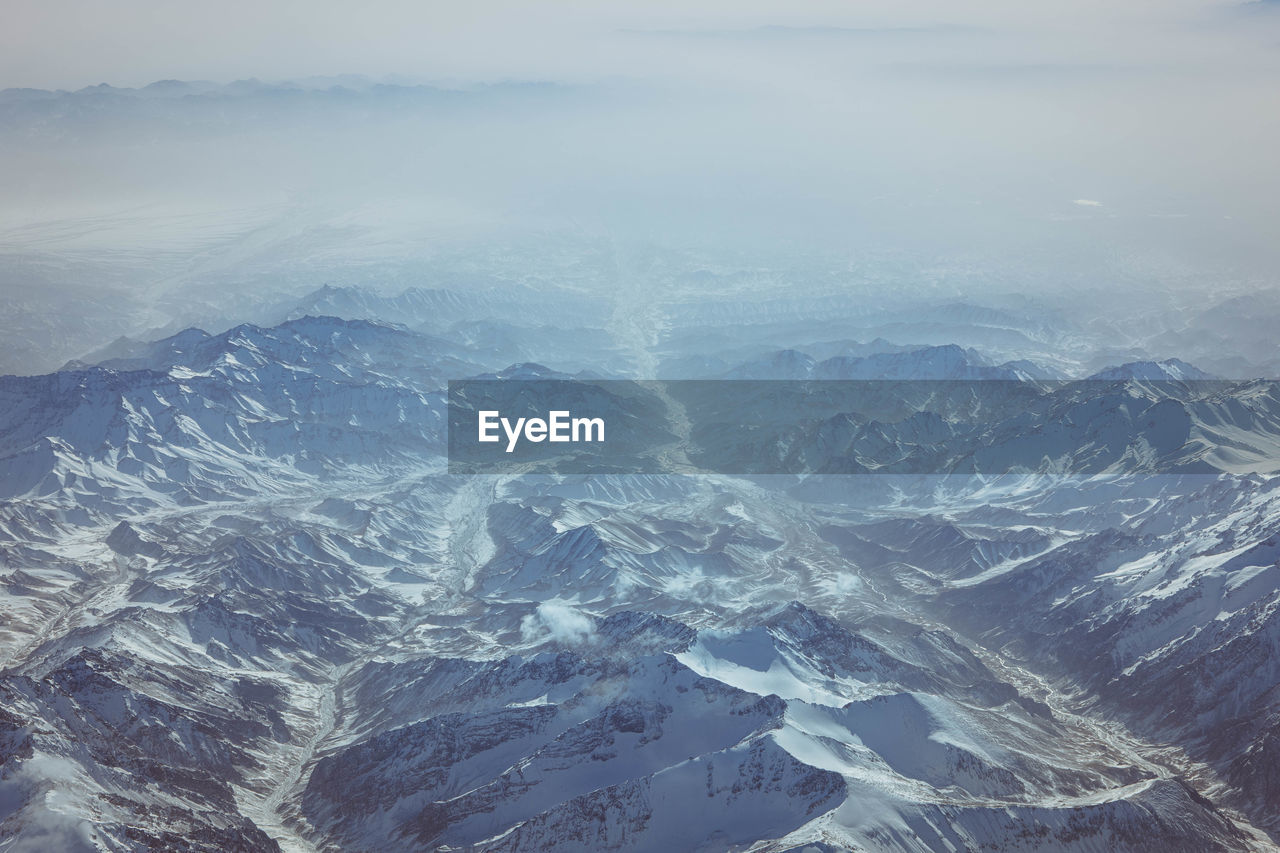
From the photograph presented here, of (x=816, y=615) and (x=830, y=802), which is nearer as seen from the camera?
(x=830, y=802)

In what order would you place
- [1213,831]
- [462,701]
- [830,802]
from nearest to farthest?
[830,802], [1213,831], [462,701]

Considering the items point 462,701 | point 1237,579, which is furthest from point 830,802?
point 1237,579

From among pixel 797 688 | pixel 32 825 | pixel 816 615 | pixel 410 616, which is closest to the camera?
pixel 32 825

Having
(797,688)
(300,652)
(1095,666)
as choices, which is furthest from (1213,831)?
(300,652)

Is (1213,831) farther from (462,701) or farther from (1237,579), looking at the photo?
(462,701)

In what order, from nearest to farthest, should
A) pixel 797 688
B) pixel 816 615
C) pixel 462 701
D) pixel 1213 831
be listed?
1. pixel 1213 831
2. pixel 797 688
3. pixel 462 701
4. pixel 816 615

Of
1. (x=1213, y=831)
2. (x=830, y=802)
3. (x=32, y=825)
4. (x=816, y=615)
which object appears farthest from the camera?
(x=816, y=615)

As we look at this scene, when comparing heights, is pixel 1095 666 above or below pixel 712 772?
below

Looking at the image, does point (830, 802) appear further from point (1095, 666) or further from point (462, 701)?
point (1095, 666)

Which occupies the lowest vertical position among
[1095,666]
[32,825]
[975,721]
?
[1095,666]
